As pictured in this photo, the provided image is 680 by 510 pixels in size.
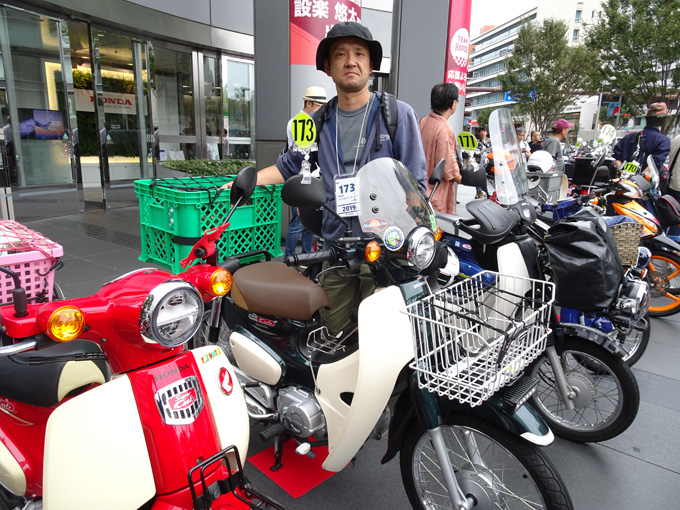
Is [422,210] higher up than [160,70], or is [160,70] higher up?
[160,70]

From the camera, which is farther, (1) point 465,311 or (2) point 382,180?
(2) point 382,180

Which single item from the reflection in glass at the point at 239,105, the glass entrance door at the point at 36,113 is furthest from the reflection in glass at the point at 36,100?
the reflection in glass at the point at 239,105

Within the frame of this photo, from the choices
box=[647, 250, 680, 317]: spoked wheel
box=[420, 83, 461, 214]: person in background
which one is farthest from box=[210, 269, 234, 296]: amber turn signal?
box=[647, 250, 680, 317]: spoked wheel

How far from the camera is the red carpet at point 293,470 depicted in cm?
232

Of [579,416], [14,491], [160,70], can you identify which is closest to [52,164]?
[160,70]

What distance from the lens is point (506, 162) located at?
2768 millimetres

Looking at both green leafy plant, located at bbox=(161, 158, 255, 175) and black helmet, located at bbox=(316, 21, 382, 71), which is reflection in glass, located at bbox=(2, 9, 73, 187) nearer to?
green leafy plant, located at bbox=(161, 158, 255, 175)

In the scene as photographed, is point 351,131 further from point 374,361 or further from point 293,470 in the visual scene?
point 293,470

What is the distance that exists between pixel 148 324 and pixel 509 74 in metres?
33.2

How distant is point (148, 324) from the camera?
126 centimetres

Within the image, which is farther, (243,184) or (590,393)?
(590,393)

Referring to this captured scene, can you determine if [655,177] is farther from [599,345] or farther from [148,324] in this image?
[148,324]

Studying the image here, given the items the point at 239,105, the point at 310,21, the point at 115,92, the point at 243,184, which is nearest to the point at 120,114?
the point at 115,92

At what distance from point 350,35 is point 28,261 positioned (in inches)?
75.8
